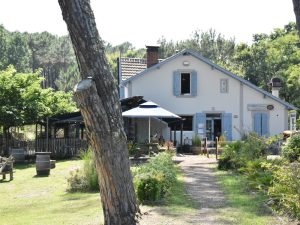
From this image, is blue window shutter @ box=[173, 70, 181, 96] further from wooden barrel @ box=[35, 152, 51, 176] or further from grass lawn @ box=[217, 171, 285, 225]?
grass lawn @ box=[217, 171, 285, 225]

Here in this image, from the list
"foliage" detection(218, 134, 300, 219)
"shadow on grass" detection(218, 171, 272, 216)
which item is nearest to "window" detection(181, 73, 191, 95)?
"foliage" detection(218, 134, 300, 219)

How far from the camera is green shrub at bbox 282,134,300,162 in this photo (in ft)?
47.6

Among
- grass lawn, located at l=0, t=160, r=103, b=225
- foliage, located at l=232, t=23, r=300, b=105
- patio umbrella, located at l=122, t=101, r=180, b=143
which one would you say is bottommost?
grass lawn, located at l=0, t=160, r=103, b=225

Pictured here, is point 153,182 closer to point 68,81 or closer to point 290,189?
point 290,189

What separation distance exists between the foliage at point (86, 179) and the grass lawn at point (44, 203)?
Result: 0.36 m

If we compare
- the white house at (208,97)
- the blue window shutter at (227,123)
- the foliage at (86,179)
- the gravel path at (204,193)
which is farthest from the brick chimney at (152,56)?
the foliage at (86,179)

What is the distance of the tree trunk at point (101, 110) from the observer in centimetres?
710

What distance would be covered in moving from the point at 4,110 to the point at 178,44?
146ft

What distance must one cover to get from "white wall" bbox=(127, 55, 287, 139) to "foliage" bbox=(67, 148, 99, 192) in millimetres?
15338

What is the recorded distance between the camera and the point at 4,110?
75.4 feet

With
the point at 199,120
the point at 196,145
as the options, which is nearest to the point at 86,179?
the point at 196,145

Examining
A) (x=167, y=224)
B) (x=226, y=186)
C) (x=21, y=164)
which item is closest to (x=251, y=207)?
(x=167, y=224)

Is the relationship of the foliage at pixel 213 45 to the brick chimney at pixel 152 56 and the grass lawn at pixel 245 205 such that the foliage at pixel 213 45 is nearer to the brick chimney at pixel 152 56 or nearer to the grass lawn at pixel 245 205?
the brick chimney at pixel 152 56

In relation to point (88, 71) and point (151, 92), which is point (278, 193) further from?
point (151, 92)
